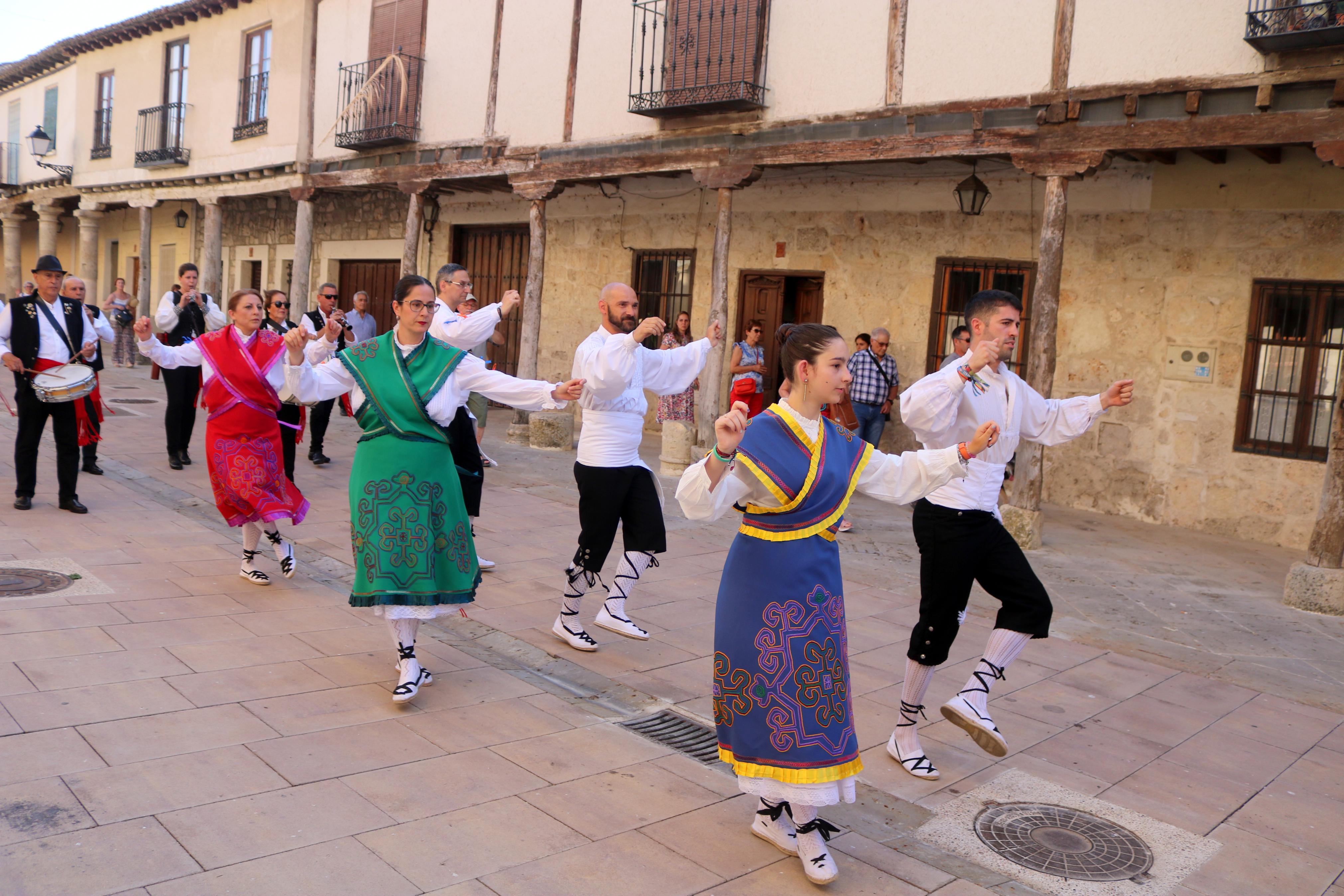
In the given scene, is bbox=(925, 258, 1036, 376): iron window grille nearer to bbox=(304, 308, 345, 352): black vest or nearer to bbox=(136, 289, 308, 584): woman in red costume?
bbox=(304, 308, 345, 352): black vest

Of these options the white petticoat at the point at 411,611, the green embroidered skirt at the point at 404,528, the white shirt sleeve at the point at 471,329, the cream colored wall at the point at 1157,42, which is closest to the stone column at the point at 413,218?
the white shirt sleeve at the point at 471,329

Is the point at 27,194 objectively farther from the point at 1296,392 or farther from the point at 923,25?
the point at 1296,392

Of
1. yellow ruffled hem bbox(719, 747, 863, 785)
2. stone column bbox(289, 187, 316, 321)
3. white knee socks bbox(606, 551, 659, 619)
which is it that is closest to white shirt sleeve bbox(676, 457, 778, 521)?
yellow ruffled hem bbox(719, 747, 863, 785)

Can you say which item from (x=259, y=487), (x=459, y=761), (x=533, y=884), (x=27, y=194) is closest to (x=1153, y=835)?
(x=533, y=884)

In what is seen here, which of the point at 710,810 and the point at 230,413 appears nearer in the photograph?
the point at 710,810

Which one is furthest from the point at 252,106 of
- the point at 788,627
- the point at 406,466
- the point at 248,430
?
the point at 788,627

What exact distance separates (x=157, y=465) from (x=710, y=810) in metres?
8.25

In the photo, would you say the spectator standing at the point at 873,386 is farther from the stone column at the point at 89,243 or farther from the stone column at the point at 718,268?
the stone column at the point at 89,243

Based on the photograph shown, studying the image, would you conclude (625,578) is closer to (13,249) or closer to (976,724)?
(976,724)

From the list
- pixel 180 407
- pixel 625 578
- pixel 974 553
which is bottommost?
pixel 625 578

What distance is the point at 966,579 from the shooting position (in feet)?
13.3

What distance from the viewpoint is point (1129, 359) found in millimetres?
10195

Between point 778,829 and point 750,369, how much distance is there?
29.3 ft

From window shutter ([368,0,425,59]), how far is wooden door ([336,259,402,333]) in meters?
3.92
